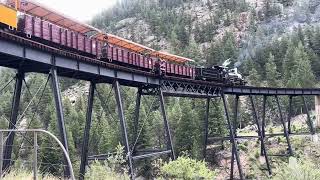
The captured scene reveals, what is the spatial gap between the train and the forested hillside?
2.82 metres

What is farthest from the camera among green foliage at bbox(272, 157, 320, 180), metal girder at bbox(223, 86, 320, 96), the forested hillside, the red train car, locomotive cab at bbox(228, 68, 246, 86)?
the forested hillside

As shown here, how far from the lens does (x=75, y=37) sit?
20.5m

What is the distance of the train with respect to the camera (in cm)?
1692

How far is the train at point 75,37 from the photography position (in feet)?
55.5

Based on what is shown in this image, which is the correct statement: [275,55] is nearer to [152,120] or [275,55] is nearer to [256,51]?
[256,51]

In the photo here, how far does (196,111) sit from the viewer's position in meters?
52.7

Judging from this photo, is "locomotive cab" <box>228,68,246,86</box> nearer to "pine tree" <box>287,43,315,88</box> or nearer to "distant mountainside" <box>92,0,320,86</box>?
"pine tree" <box>287,43,315,88</box>

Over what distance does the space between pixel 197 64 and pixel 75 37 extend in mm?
77723

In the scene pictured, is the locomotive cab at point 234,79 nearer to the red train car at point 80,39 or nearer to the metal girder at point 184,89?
the metal girder at point 184,89

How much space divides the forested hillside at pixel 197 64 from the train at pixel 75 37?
282 cm

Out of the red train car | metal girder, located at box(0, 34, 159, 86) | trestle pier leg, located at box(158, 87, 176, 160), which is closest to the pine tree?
trestle pier leg, located at box(158, 87, 176, 160)

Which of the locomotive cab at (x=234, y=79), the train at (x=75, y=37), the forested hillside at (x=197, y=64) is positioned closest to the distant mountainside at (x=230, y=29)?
the forested hillside at (x=197, y=64)

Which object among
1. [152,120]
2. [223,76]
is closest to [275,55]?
[152,120]

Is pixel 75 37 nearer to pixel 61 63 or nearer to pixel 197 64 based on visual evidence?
pixel 61 63
